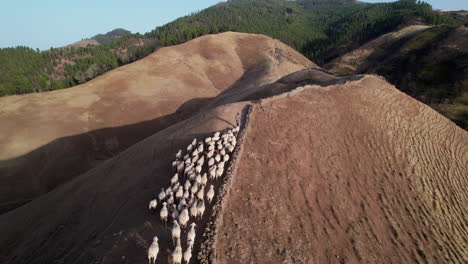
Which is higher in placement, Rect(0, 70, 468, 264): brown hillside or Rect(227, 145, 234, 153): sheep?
Rect(227, 145, 234, 153): sheep

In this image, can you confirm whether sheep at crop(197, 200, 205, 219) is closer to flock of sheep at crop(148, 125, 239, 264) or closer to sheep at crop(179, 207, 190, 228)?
flock of sheep at crop(148, 125, 239, 264)

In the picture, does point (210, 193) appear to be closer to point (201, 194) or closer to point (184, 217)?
point (201, 194)

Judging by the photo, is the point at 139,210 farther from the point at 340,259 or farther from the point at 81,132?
the point at 81,132

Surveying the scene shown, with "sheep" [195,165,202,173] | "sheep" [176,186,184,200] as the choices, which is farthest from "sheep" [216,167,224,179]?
"sheep" [176,186,184,200]

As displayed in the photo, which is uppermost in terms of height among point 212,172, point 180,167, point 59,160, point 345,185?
point 212,172

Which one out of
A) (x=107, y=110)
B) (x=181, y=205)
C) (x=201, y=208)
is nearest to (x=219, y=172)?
(x=201, y=208)

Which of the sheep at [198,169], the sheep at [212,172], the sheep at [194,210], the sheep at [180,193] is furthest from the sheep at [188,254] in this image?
the sheep at [198,169]
